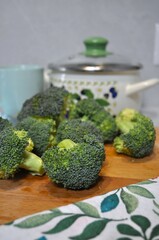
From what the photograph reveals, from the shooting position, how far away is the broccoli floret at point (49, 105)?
2.49 ft

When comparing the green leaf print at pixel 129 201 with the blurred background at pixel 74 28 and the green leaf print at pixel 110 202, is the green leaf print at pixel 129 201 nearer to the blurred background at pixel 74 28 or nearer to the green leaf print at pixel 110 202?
the green leaf print at pixel 110 202

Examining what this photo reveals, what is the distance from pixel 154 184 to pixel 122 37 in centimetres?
84

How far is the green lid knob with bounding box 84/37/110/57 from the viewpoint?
3.16 feet

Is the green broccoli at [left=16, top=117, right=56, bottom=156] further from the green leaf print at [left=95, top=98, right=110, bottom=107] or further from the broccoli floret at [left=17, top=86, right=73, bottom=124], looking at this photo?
the green leaf print at [left=95, top=98, right=110, bottom=107]

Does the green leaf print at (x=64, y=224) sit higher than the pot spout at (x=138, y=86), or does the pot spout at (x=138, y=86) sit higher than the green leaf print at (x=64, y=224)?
the pot spout at (x=138, y=86)

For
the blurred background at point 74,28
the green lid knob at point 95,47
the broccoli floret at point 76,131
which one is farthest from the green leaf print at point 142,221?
the blurred background at point 74,28

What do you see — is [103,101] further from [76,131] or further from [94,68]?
[76,131]

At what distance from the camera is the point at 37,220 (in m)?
0.43

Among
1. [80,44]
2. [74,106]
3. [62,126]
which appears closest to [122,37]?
[80,44]

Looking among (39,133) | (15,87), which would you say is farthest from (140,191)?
(15,87)

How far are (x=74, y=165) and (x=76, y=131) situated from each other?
14 centimetres

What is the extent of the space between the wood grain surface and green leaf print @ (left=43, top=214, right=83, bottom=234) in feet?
0.18

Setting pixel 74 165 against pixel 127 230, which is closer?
pixel 127 230

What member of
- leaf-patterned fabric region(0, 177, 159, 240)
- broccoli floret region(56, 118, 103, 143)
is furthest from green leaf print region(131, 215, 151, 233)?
broccoli floret region(56, 118, 103, 143)
